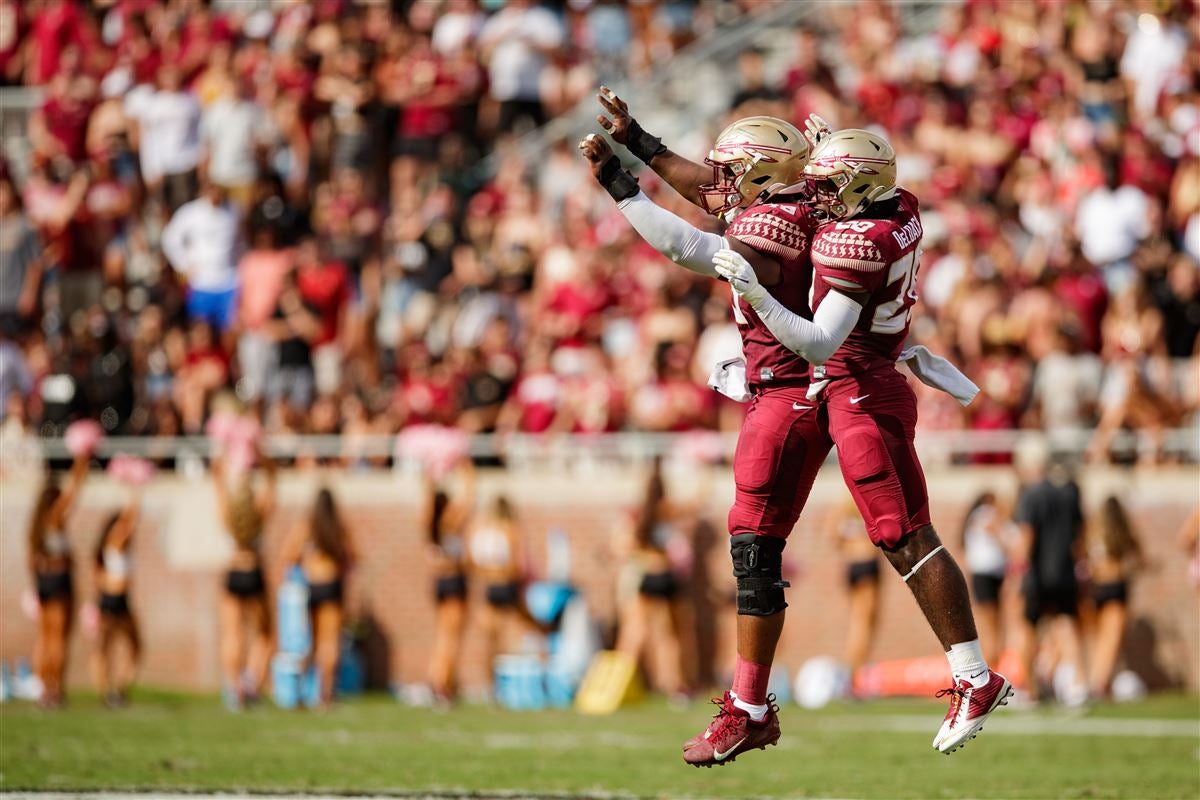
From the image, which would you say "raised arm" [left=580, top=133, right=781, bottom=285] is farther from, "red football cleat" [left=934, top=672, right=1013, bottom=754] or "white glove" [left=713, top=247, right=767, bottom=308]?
"red football cleat" [left=934, top=672, right=1013, bottom=754]

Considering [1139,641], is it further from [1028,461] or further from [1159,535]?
[1028,461]

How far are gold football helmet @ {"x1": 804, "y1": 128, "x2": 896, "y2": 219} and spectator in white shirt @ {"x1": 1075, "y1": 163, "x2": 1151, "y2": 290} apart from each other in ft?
28.5

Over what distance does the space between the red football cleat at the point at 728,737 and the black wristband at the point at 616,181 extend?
6.54 feet

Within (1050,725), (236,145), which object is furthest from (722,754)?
(236,145)

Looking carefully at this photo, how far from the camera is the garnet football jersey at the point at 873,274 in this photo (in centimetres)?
726

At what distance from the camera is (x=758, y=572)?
25.0ft

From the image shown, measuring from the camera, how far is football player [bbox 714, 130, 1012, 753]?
725cm

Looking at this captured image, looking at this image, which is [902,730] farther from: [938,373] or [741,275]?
[741,275]

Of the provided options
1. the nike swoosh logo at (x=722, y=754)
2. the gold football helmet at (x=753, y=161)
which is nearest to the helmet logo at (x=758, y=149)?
the gold football helmet at (x=753, y=161)

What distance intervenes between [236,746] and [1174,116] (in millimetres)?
9776

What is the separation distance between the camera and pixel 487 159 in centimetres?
1862

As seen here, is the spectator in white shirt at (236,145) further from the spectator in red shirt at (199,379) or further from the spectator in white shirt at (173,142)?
the spectator in red shirt at (199,379)

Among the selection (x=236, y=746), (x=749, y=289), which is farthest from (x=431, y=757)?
(x=749, y=289)

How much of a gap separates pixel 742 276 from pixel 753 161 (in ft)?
2.13
